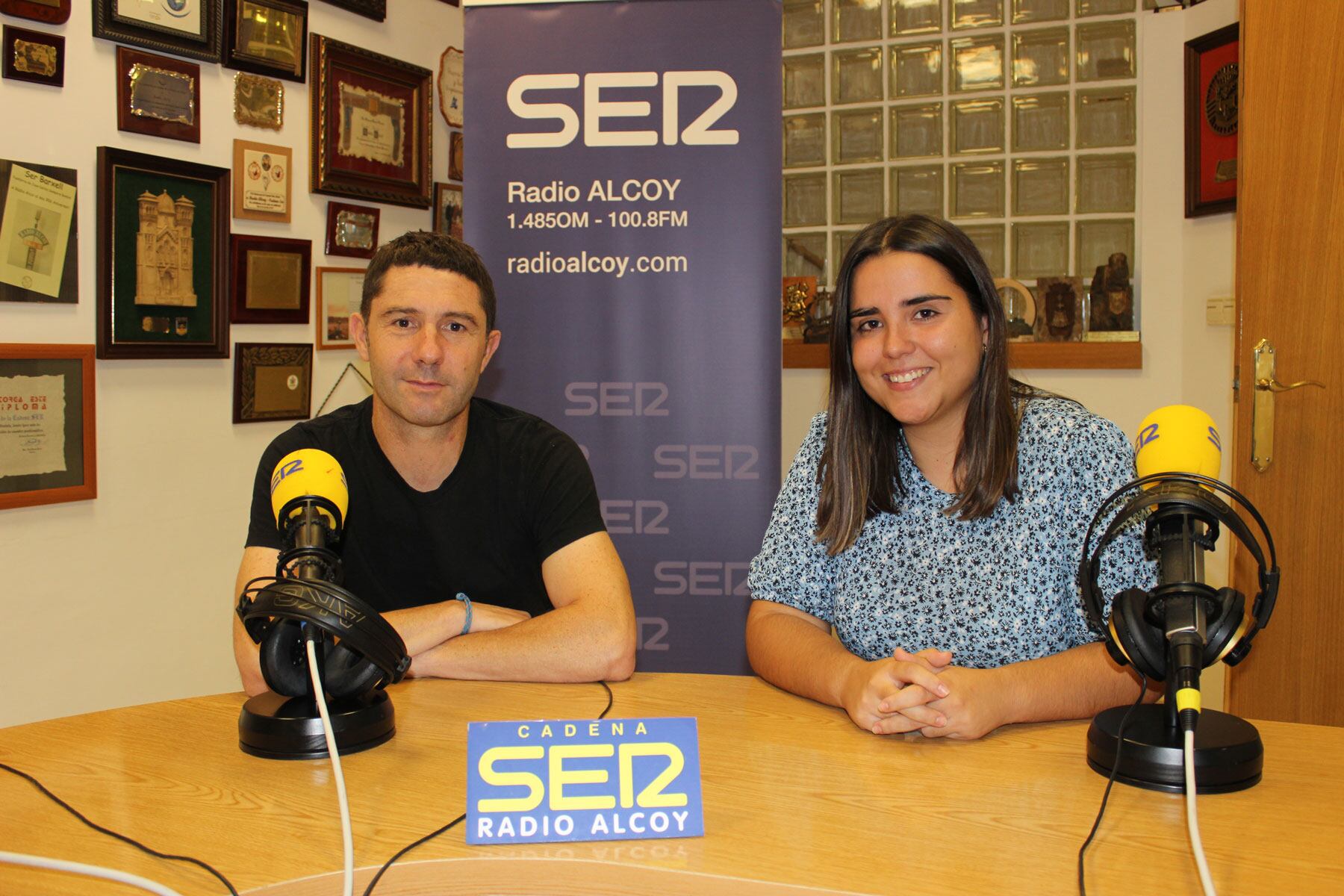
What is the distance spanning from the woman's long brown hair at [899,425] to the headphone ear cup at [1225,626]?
1.57 feet

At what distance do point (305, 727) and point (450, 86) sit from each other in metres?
3.06

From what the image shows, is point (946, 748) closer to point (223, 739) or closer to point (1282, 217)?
point (223, 739)

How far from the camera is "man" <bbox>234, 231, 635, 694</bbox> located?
72.9 inches

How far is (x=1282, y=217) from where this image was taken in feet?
8.52

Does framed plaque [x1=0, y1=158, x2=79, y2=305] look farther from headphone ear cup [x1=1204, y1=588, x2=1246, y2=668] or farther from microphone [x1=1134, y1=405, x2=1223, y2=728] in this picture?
headphone ear cup [x1=1204, y1=588, x2=1246, y2=668]

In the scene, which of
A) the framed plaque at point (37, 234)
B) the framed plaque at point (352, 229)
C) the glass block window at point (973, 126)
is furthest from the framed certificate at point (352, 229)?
the glass block window at point (973, 126)

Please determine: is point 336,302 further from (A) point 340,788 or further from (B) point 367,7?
(A) point 340,788

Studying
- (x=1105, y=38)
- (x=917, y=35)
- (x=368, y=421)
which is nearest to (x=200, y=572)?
(x=368, y=421)

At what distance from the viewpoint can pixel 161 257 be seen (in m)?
2.75

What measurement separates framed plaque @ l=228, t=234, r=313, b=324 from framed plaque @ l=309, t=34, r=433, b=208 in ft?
0.80

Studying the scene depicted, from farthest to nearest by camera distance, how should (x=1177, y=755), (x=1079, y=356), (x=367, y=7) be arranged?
1. (x=1079, y=356)
2. (x=367, y=7)
3. (x=1177, y=755)

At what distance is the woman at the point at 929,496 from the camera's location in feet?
4.95

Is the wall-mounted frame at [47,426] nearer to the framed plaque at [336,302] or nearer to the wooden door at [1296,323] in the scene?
the framed plaque at [336,302]

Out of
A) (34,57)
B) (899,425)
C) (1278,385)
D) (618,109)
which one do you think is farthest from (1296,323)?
(34,57)
